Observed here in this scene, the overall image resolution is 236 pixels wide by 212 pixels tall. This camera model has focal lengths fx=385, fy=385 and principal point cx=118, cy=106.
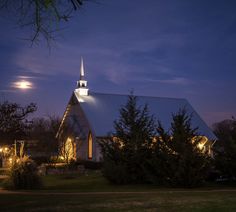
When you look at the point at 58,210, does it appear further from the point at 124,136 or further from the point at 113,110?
the point at 113,110

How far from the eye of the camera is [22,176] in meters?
21.4

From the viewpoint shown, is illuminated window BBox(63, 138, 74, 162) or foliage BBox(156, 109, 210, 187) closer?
foliage BBox(156, 109, 210, 187)

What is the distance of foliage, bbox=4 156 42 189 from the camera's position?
21.3m

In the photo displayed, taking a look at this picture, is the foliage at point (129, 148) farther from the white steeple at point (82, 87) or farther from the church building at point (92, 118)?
the white steeple at point (82, 87)

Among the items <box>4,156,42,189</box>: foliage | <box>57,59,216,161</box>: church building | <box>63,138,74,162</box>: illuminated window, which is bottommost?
<box>4,156,42,189</box>: foliage

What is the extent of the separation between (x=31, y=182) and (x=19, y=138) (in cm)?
1140

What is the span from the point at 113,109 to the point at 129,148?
22.1 metres

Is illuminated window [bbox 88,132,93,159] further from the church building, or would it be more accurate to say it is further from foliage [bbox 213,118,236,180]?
foliage [bbox 213,118,236,180]

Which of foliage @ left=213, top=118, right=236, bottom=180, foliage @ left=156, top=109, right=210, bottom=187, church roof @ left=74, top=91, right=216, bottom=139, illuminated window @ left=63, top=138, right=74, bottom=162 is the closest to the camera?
foliage @ left=156, top=109, right=210, bottom=187

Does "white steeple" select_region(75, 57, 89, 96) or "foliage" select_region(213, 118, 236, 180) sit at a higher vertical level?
"white steeple" select_region(75, 57, 89, 96)

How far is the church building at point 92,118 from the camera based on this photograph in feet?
147

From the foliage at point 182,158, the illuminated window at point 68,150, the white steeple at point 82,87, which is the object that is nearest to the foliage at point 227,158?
the foliage at point 182,158

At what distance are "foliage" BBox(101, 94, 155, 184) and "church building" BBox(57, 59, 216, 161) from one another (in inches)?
579

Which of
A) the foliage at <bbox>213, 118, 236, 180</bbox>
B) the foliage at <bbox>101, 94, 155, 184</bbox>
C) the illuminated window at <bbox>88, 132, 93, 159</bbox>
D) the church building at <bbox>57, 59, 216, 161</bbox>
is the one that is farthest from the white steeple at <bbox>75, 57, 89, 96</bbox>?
the foliage at <bbox>213, 118, 236, 180</bbox>
